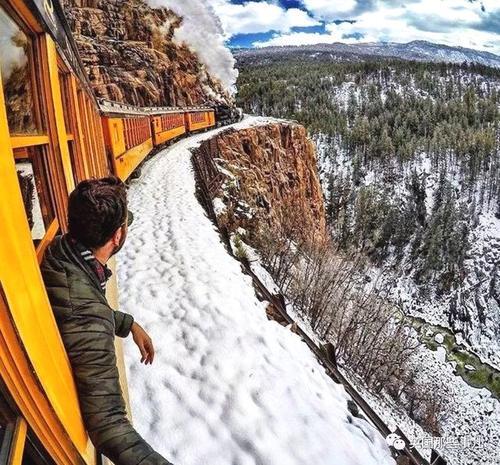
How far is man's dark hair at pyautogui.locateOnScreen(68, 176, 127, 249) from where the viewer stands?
5.29ft

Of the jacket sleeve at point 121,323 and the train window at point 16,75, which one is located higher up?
the train window at point 16,75

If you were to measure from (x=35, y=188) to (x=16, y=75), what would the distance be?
474 millimetres

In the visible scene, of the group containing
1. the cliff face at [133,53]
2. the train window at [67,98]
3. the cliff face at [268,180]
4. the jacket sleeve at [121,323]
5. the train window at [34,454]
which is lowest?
the cliff face at [268,180]

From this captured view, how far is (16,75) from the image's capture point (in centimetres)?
162

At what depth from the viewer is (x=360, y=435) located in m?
3.87

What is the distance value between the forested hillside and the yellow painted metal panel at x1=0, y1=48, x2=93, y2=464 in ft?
148

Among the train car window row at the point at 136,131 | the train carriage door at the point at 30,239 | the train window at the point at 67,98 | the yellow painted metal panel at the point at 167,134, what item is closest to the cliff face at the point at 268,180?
the yellow painted metal panel at the point at 167,134

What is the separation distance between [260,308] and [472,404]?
1261 inches

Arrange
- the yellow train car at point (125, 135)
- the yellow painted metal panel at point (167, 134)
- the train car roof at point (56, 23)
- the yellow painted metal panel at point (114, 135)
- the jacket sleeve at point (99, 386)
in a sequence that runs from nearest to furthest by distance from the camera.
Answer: the jacket sleeve at point (99, 386) → the train car roof at point (56, 23) → the yellow painted metal panel at point (114, 135) → the yellow train car at point (125, 135) → the yellow painted metal panel at point (167, 134)

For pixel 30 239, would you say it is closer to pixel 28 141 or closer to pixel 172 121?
pixel 28 141

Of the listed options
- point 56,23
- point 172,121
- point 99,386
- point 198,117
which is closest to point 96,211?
point 99,386

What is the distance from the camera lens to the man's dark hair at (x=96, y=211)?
1611 millimetres

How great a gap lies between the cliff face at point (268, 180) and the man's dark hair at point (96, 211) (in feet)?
29.4

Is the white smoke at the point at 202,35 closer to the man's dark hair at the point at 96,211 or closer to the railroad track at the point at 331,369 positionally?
the railroad track at the point at 331,369
